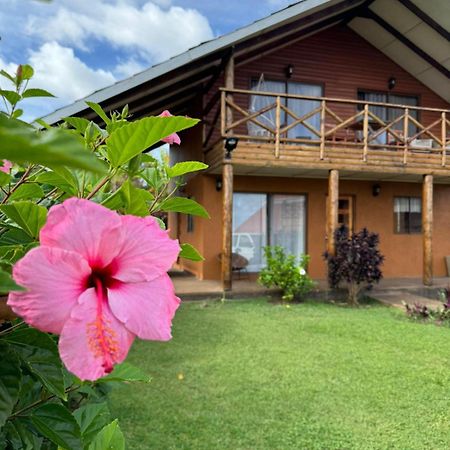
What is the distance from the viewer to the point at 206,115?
10016 mm

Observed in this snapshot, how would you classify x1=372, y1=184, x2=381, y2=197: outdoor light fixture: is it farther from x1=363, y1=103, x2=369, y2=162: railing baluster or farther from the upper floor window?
x1=363, y1=103, x2=369, y2=162: railing baluster

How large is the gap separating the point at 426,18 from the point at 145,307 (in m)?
11.2

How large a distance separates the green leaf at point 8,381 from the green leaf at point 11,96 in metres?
0.51

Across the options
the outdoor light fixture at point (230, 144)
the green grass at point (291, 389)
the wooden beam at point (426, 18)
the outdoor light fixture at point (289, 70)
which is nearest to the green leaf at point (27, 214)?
the green grass at point (291, 389)

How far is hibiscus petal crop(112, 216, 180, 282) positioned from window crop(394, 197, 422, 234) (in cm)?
1169

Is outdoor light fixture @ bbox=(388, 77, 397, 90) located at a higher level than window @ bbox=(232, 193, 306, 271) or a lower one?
higher

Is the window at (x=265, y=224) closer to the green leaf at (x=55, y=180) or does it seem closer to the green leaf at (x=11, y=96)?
the green leaf at (x=11, y=96)

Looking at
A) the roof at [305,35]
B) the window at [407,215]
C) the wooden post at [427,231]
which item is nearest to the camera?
the roof at [305,35]

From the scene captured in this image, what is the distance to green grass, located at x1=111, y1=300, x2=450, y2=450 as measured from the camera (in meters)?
2.78

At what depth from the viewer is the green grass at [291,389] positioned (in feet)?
9.11

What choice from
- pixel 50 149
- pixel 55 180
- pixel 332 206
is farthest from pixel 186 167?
pixel 332 206

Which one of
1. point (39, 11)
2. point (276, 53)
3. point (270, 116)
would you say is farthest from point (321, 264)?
point (39, 11)

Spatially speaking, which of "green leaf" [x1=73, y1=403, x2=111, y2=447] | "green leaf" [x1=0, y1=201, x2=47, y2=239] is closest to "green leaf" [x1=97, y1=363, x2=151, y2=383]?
"green leaf" [x1=73, y1=403, x2=111, y2=447]

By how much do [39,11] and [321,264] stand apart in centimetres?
1010
